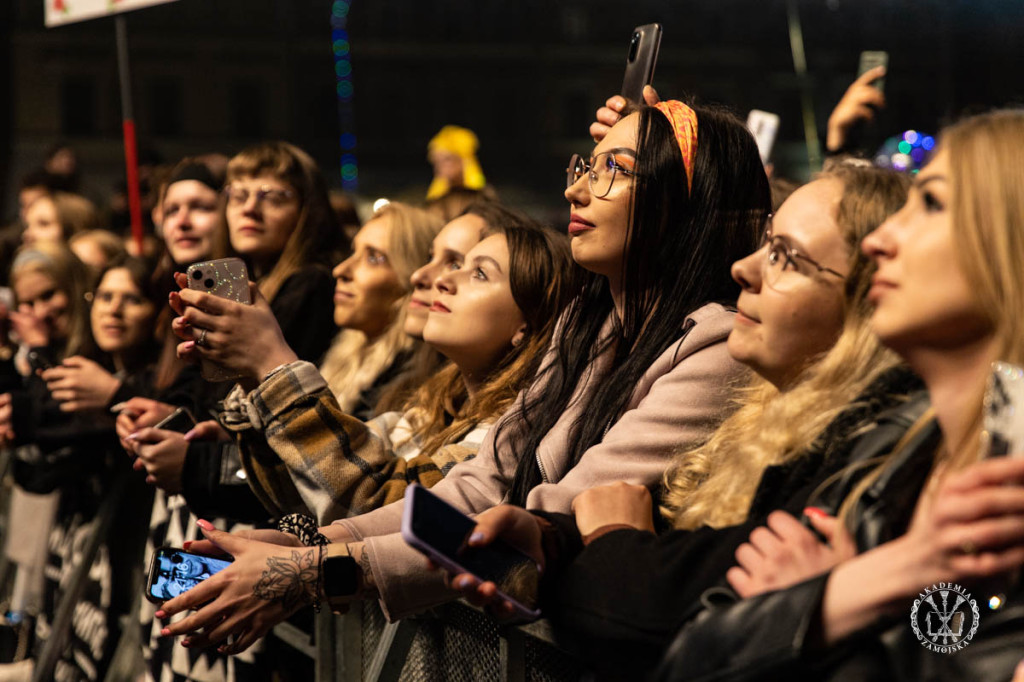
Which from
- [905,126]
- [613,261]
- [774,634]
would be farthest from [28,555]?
[774,634]

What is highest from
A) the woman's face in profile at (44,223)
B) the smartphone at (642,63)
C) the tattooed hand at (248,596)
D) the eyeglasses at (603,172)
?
the smartphone at (642,63)

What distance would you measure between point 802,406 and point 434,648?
3.63ft

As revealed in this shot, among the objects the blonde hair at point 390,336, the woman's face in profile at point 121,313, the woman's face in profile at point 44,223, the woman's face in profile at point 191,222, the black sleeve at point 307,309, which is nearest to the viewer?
the blonde hair at point 390,336

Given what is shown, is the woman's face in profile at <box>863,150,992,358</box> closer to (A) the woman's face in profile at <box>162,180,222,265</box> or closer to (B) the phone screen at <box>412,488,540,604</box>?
(B) the phone screen at <box>412,488,540,604</box>

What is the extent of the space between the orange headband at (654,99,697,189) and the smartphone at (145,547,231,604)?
1.24 metres

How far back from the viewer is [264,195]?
4.31 metres

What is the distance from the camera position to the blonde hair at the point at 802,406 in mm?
1986

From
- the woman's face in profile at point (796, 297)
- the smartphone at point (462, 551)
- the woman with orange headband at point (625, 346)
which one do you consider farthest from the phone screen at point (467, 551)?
the woman's face in profile at point (796, 297)

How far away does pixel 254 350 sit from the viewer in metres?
2.82

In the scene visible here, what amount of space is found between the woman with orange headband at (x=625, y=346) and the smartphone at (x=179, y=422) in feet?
3.92

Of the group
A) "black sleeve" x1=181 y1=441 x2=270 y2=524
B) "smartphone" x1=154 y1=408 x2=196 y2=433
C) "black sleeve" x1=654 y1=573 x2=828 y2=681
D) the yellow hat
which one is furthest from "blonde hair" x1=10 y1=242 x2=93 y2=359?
"black sleeve" x1=654 y1=573 x2=828 y2=681

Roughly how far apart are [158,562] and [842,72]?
6489mm

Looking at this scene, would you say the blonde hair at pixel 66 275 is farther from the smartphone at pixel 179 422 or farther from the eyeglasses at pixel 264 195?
the smartphone at pixel 179 422

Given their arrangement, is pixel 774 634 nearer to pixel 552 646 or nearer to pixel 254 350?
pixel 552 646
